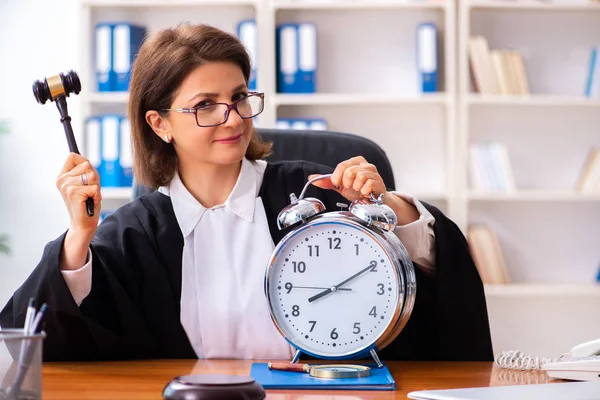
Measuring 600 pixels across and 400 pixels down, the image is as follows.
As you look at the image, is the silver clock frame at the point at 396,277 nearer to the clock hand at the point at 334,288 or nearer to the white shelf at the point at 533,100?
the clock hand at the point at 334,288

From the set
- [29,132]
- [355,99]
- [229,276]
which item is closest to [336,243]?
[229,276]

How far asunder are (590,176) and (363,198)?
301 cm

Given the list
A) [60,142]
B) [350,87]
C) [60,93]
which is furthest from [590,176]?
[60,93]


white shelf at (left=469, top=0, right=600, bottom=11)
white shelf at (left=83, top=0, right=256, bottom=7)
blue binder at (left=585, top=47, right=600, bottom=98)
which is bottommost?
Answer: blue binder at (left=585, top=47, right=600, bottom=98)

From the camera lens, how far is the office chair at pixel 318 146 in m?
2.16

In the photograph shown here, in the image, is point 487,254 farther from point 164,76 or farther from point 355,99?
point 164,76

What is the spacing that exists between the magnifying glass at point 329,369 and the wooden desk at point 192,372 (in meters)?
0.05

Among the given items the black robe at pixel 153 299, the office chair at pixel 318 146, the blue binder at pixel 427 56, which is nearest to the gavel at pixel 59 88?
the black robe at pixel 153 299

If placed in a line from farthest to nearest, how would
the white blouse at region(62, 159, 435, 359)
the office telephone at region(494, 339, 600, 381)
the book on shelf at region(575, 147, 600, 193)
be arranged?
the book on shelf at region(575, 147, 600, 193) → the white blouse at region(62, 159, 435, 359) → the office telephone at region(494, 339, 600, 381)

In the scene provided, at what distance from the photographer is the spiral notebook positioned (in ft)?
3.98

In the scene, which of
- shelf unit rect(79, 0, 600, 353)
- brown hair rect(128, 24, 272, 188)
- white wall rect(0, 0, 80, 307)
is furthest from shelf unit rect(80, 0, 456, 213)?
brown hair rect(128, 24, 272, 188)

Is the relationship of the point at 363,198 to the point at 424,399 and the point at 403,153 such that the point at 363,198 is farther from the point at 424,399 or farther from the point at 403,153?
the point at 403,153

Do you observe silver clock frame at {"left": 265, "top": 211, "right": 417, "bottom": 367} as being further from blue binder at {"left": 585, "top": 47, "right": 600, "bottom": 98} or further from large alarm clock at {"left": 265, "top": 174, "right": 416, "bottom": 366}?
blue binder at {"left": 585, "top": 47, "right": 600, "bottom": 98}

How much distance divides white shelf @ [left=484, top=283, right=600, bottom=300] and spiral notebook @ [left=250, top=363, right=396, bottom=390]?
114 inches
